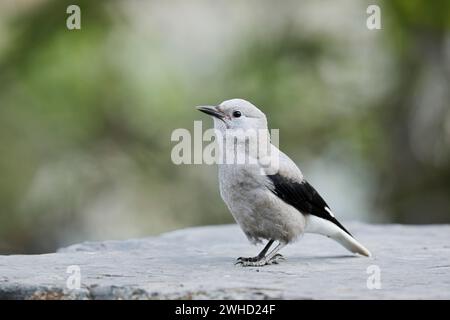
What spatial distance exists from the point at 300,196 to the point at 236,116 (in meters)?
0.63

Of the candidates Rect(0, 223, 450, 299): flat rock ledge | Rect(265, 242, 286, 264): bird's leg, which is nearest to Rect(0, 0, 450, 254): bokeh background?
Rect(0, 223, 450, 299): flat rock ledge

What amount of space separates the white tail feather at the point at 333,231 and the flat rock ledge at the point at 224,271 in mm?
73

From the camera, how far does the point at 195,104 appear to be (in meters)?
8.67

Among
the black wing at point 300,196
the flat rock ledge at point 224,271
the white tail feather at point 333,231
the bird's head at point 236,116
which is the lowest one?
the flat rock ledge at point 224,271

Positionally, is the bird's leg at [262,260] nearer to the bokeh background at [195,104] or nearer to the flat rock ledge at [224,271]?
the flat rock ledge at [224,271]

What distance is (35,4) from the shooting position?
8.85 metres

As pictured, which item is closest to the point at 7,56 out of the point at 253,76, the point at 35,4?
the point at 35,4

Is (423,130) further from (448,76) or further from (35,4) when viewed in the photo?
(35,4)

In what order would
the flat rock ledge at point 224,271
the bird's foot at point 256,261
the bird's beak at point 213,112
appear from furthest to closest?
the bird's beak at point 213,112
the bird's foot at point 256,261
the flat rock ledge at point 224,271

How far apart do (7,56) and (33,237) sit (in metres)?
2.00

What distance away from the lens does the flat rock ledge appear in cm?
366

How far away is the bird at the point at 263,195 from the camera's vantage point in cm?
464

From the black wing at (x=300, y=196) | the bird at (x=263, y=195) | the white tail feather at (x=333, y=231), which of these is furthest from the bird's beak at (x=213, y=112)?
the white tail feather at (x=333, y=231)

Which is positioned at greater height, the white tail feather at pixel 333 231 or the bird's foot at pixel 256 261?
the white tail feather at pixel 333 231
